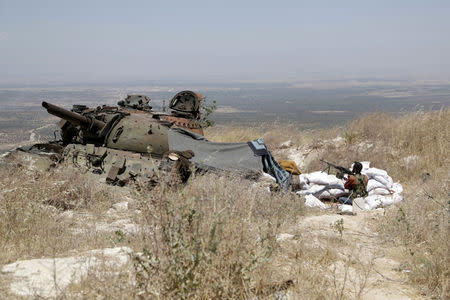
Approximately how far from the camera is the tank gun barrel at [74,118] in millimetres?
9867

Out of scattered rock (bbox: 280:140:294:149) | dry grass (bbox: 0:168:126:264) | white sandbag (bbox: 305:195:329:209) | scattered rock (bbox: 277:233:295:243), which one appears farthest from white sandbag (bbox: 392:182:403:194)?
dry grass (bbox: 0:168:126:264)

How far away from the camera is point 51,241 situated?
195 inches

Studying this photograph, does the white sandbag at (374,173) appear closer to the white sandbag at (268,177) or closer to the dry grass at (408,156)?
the dry grass at (408,156)

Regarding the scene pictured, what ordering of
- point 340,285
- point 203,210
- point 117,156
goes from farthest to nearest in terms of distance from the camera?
point 117,156, point 340,285, point 203,210

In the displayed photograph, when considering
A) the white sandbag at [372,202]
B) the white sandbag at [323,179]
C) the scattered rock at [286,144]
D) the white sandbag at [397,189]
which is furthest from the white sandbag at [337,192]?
the scattered rock at [286,144]

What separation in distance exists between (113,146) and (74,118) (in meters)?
1.08

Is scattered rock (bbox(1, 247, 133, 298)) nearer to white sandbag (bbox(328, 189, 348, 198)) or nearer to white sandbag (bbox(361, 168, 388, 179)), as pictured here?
white sandbag (bbox(328, 189, 348, 198))

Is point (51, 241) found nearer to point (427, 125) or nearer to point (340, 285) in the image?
point (340, 285)

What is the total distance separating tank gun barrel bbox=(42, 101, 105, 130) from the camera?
9.87 meters

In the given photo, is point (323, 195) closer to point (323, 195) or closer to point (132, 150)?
point (323, 195)

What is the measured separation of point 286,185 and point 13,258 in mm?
7061

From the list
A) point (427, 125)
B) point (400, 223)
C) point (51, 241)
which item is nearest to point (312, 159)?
point (427, 125)

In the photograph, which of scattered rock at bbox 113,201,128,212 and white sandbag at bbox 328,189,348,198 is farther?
white sandbag at bbox 328,189,348,198

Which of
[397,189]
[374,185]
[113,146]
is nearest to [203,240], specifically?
[113,146]
